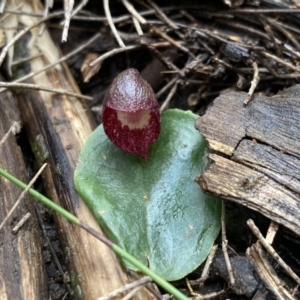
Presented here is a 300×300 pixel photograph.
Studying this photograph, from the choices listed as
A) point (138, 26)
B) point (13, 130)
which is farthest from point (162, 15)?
point (13, 130)

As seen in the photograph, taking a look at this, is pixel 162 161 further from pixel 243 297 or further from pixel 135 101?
pixel 243 297

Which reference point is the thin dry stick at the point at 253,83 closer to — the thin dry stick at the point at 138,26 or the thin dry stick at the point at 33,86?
the thin dry stick at the point at 138,26

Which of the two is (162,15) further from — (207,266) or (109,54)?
(207,266)

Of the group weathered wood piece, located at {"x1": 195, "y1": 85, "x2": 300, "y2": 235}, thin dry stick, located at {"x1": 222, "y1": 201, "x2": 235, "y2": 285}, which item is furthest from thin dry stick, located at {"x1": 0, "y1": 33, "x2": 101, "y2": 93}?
thin dry stick, located at {"x1": 222, "y1": 201, "x2": 235, "y2": 285}

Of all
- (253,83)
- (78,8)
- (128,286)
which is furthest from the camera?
(78,8)

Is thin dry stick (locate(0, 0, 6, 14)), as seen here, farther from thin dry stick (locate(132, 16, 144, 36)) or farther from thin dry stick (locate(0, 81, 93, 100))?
thin dry stick (locate(132, 16, 144, 36))

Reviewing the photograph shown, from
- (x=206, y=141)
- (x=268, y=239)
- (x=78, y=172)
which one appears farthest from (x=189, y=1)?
(x=268, y=239)
